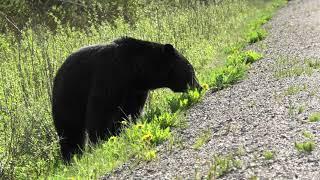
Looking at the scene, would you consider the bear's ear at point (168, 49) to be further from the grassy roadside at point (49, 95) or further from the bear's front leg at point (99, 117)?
the bear's front leg at point (99, 117)

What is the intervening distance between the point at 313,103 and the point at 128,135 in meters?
2.27

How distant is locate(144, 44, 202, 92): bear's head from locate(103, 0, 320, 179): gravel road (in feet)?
1.39

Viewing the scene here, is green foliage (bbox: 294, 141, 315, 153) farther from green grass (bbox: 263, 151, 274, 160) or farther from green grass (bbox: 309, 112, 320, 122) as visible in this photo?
green grass (bbox: 309, 112, 320, 122)

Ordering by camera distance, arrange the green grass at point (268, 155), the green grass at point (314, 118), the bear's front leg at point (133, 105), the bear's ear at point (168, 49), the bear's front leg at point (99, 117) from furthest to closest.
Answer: the bear's ear at point (168, 49) → the bear's front leg at point (133, 105) → the bear's front leg at point (99, 117) → the green grass at point (314, 118) → the green grass at point (268, 155)

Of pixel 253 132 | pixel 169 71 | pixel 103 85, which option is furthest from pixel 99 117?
pixel 253 132

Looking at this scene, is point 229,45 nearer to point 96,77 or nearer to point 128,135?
point 96,77

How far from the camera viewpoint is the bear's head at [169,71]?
24.1ft

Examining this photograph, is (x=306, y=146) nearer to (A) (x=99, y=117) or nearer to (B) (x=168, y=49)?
(A) (x=99, y=117)

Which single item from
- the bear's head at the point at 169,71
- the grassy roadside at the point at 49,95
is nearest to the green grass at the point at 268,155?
the grassy roadside at the point at 49,95

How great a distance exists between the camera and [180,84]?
765 cm

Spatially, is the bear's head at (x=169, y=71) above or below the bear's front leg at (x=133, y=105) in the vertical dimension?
above

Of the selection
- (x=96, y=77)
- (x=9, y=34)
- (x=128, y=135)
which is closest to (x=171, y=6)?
(x=9, y=34)

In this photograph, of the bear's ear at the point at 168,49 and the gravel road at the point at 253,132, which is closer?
the gravel road at the point at 253,132

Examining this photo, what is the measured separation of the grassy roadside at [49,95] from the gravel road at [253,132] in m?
0.26
